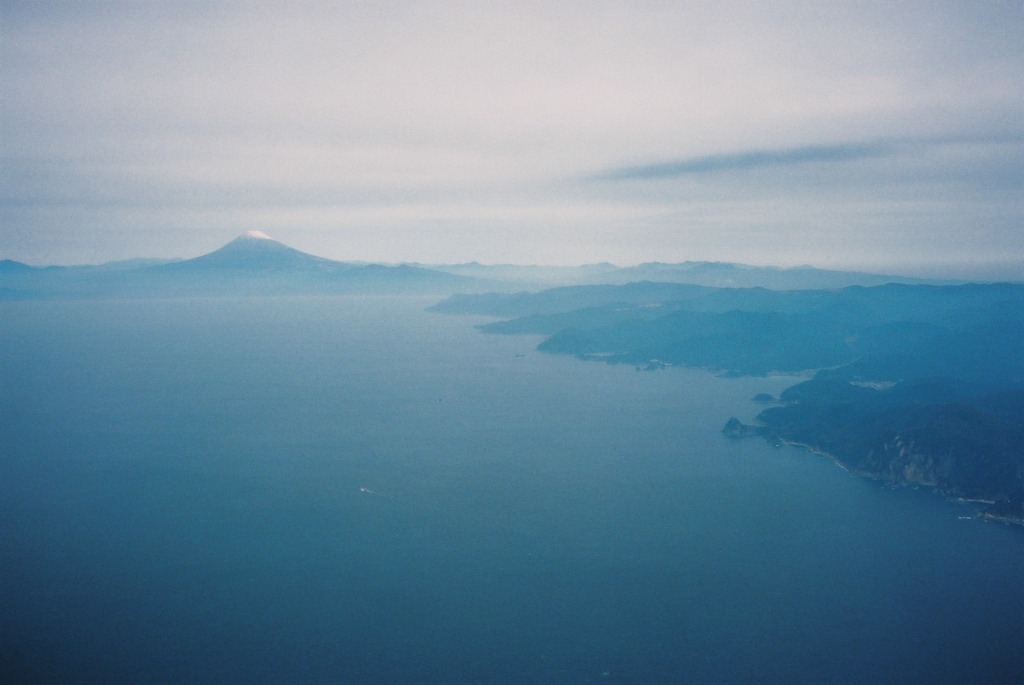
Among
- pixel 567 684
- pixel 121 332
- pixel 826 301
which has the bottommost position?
pixel 567 684

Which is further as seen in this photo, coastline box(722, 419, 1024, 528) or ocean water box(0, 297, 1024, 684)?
coastline box(722, 419, 1024, 528)

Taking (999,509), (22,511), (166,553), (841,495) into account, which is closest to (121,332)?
(22,511)

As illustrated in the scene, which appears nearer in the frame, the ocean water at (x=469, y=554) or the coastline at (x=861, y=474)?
the ocean water at (x=469, y=554)

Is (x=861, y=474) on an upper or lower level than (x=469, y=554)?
upper

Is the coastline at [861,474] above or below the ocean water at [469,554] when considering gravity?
above

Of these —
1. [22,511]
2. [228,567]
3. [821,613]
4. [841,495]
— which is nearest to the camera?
[821,613]

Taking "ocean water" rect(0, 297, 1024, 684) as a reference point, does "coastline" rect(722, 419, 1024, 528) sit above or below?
above

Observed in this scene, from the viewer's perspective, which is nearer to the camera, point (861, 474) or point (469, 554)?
point (469, 554)

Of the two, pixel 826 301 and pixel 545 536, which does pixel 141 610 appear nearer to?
pixel 545 536
